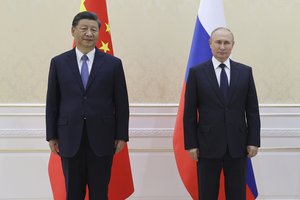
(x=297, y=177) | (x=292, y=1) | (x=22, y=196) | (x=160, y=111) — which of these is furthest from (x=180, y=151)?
(x=292, y=1)

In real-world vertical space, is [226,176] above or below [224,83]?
below

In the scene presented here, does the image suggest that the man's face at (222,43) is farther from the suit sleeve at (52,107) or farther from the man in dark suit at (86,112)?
the suit sleeve at (52,107)

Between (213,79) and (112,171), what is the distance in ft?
3.27

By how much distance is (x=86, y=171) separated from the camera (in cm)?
198

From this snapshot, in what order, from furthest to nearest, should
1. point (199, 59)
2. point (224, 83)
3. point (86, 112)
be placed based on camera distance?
1. point (199, 59)
2. point (224, 83)
3. point (86, 112)

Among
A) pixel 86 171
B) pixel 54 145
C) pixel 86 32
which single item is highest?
pixel 86 32

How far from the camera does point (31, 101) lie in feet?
9.39

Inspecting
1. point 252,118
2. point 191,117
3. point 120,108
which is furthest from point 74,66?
point 252,118

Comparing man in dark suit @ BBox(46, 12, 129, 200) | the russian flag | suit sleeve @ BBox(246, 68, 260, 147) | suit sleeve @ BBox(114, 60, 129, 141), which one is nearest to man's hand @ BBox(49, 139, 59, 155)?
man in dark suit @ BBox(46, 12, 129, 200)

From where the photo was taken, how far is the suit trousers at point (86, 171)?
1.92 metres

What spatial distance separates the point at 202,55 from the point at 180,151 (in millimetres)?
677

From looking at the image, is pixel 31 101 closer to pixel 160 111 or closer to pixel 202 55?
pixel 160 111

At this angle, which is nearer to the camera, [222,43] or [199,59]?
[222,43]

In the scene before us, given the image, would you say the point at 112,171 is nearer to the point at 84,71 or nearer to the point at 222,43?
the point at 84,71
